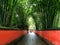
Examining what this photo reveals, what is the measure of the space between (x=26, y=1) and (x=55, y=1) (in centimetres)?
846

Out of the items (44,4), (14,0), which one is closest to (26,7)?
(44,4)

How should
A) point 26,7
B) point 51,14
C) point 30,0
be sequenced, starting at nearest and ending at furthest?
point 51,14, point 30,0, point 26,7

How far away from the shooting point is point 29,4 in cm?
3250

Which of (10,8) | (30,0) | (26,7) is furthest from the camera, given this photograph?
(26,7)

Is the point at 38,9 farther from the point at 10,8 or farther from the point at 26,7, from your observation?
the point at 10,8

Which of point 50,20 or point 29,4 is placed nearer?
point 50,20

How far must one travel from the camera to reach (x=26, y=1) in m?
31.8

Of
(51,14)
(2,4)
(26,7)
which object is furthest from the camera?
(26,7)

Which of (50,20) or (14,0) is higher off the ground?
(14,0)

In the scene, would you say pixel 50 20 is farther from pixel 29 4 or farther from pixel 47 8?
pixel 29 4

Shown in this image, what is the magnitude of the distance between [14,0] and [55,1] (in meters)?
5.49

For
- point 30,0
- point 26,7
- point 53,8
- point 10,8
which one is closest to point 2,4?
point 10,8

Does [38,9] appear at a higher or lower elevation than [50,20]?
higher

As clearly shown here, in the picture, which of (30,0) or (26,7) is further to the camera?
(26,7)
